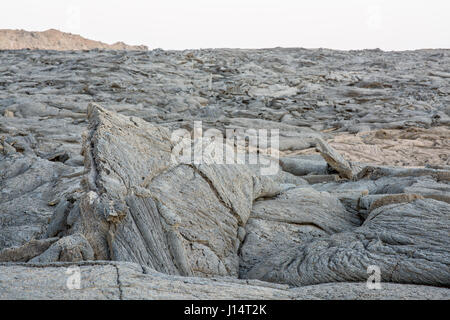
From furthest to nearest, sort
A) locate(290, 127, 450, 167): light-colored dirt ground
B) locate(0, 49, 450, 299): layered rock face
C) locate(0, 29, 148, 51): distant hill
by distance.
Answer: locate(0, 29, 148, 51): distant hill → locate(290, 127, 450, 167): light-colored dirt ground → locate(0, 49, 450, 299): layered rock face

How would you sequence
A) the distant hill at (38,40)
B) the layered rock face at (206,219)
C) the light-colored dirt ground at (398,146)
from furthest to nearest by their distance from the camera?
the distant hill at (38,40) < the light-colored dirt ground at (398,146) < the layered rock face at (206,219)

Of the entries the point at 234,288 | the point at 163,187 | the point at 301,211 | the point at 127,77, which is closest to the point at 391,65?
the point at 127,77

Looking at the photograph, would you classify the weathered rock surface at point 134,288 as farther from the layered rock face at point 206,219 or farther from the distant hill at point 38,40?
the distant hill at point 38,40

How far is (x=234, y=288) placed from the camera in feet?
9.98

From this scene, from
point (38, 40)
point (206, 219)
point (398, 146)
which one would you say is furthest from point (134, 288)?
point (38, 40)

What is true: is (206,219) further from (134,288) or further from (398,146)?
(398,146)

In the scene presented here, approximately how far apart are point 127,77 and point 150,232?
15136 millimetres

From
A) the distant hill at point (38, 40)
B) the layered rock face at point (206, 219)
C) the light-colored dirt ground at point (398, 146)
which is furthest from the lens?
the distant hill at point (38, 40)

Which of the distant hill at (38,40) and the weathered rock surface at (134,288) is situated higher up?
the distant hill at (38,40)

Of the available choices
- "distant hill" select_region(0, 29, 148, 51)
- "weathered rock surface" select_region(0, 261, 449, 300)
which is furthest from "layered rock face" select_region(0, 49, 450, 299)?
"distant hill" select_region(0, 29, 148, 51)

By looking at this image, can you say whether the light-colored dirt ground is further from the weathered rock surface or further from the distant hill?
the distant hill

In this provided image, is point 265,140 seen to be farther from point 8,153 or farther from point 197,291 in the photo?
point 197,291

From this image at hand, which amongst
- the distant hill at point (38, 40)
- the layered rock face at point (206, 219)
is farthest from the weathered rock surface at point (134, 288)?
the distant hill at point (38, 40)

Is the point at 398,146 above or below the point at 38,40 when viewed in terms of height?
below
